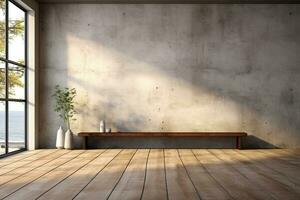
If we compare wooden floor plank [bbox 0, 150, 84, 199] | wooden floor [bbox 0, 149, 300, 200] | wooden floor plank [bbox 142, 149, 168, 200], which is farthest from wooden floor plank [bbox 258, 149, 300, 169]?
wooden floor plank [bbox 0, 150, 84, 199]

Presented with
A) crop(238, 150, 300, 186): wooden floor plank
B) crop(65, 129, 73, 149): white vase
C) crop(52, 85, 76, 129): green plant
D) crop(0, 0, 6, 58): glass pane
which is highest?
crop(0, 0, 6, 58): glass pane

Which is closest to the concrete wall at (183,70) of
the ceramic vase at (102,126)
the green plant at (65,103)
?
the green plant at (65,103)

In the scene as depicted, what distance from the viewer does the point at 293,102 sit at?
7594 mm

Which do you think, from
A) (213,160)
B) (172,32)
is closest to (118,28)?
(172,32)

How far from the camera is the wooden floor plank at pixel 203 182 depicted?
3.41m

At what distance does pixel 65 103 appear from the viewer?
741 centimetres

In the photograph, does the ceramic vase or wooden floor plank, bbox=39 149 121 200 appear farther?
the ceramic vase

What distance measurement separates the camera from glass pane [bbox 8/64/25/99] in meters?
6.53

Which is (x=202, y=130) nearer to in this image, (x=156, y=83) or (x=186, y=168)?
(x=156, y=83)

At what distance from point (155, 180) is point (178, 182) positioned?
0.26 meters

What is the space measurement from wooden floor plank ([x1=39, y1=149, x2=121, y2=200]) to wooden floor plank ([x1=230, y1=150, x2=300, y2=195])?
2.01 m

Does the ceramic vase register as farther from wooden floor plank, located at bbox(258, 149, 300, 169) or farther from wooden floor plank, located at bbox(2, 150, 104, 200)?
wooden floor plank, located at bbox(258, 149, 300, 169)

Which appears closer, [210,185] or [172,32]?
[210,185]

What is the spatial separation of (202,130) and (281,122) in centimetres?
155
